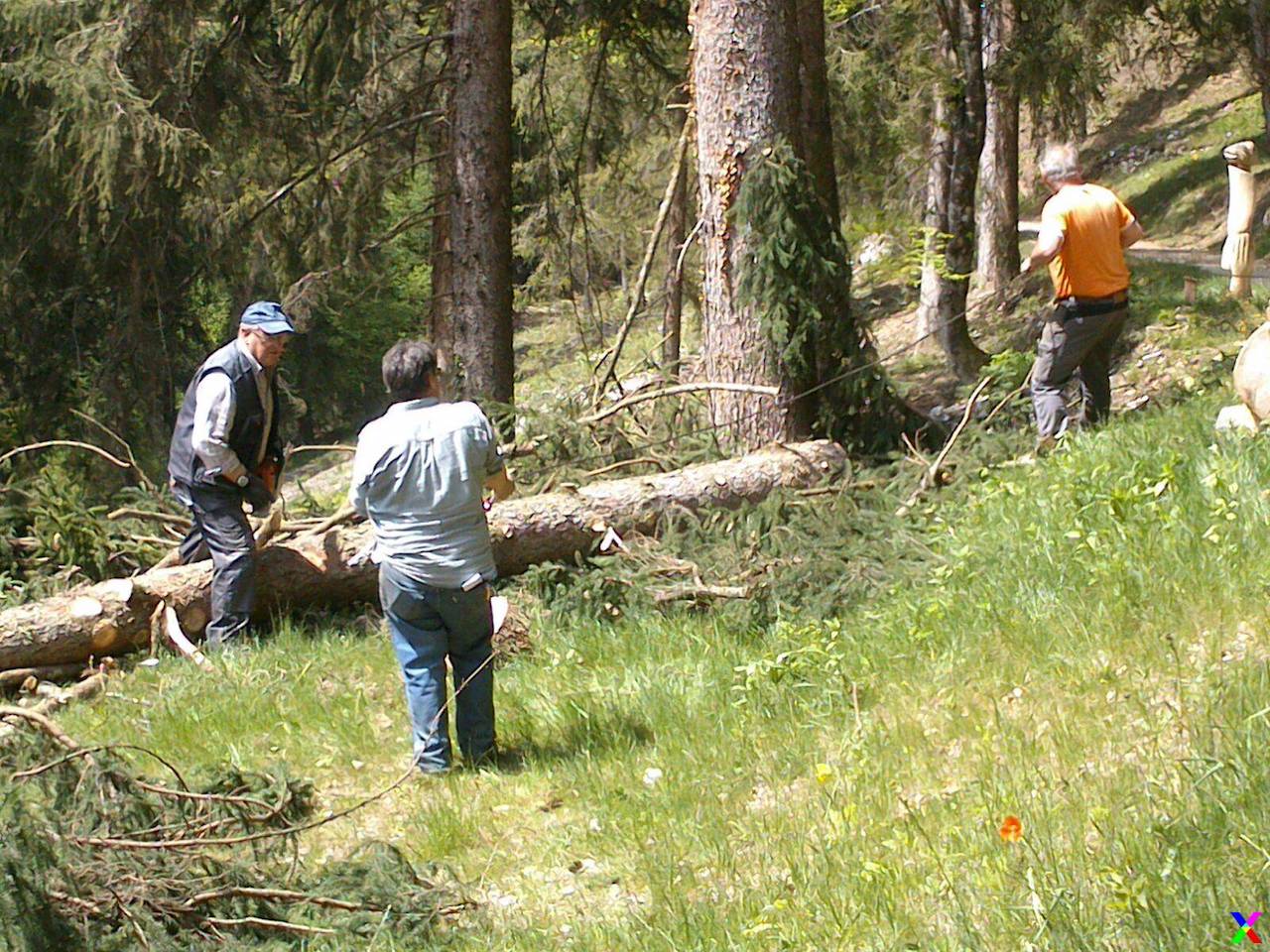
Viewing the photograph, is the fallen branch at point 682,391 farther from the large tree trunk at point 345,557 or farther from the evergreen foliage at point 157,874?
the evergreen foliage at point 157,874

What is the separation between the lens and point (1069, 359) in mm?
9398

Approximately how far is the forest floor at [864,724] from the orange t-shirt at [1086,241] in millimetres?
955

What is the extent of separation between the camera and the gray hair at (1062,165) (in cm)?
923

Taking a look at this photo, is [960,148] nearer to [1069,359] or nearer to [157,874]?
[1069,359]

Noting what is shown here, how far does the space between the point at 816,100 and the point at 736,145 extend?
3554mm

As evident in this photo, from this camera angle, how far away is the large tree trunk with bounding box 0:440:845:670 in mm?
8266

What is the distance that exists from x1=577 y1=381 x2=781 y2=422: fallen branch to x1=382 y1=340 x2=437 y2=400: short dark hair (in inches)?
161

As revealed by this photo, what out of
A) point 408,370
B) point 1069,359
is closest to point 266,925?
point 408,370

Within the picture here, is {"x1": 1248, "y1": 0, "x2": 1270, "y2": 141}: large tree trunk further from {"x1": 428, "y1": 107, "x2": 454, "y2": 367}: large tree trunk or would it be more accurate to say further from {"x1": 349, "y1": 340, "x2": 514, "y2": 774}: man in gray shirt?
{"x1": 349, "y1": 340, "x2": 514, "y2": 774}: man in gray shirt

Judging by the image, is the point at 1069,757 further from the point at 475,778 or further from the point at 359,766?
the point at 359,766

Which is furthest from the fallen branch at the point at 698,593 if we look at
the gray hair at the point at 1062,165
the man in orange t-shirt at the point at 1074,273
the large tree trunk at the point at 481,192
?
the large tree trunk at the point at 481,192

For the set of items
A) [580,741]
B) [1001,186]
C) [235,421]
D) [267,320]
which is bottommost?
[580,741]

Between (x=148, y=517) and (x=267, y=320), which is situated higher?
(x=267, y=320)

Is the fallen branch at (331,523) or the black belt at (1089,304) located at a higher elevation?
the black belt at (1089,304)
